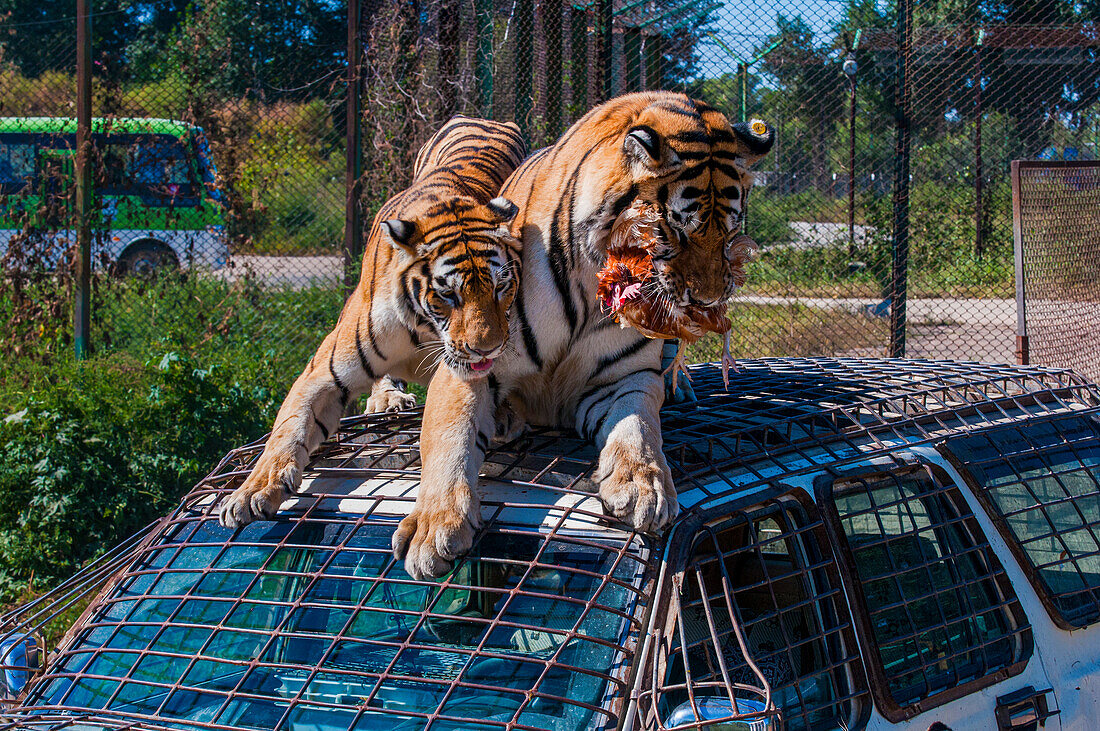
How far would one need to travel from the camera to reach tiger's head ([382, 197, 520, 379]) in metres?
3.18

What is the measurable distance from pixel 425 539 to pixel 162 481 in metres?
3.90

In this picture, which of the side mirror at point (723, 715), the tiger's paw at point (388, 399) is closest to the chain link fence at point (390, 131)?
the tiger's paw at point (388, 399)

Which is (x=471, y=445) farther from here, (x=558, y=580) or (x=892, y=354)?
(x=892, y=354)

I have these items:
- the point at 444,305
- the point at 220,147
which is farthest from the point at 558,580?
the point at 220,147

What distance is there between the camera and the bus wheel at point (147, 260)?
294 inches

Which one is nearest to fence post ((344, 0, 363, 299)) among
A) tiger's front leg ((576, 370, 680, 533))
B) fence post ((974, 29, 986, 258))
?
tiger's front leg ((576, 370, 680, 533))

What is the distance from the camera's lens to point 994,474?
2959mm

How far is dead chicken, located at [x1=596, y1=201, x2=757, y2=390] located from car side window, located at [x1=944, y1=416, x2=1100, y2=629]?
2.63ft

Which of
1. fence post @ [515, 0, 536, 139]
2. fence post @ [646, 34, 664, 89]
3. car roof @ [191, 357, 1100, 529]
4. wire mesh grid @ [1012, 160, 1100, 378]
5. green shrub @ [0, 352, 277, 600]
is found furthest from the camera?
fence post @ [646, 34, 664, 89]

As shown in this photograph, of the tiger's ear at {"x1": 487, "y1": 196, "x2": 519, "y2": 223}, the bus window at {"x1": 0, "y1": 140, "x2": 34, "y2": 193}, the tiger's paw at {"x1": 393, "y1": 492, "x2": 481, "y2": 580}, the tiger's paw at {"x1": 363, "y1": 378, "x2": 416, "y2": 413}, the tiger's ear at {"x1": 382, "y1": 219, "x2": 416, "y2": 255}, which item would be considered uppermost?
the bus window at {"x1": 0, "y1": 140, "x2": 34, "y2": 193}

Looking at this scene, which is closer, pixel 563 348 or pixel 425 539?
pixel 425 539

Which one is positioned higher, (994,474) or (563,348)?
(563,348)

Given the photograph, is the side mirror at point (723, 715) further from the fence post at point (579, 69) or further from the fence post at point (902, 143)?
the fence post at point (579, 69)

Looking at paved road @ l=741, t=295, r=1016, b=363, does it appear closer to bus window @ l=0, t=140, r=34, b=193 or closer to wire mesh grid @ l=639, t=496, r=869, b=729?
bus window @ l=0, t=140, r=34, b=193
